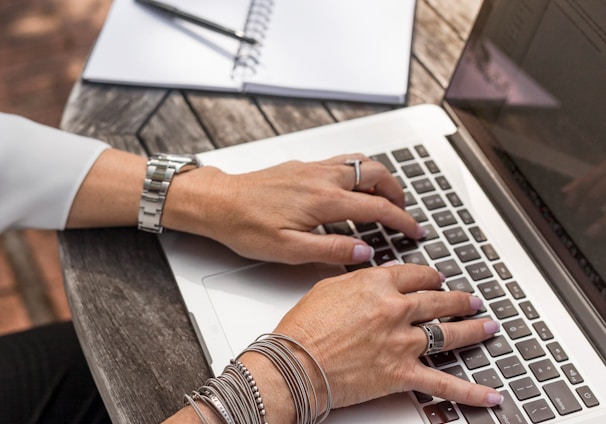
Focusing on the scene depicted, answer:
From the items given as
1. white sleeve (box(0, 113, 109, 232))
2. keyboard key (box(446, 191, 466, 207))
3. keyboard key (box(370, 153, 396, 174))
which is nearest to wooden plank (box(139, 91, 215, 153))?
white sleeve (box(0, 113, 109, 232))

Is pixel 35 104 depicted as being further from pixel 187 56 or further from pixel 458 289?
pixel 458 289

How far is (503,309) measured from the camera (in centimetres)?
78

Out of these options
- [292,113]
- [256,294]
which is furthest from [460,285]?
[292,113]

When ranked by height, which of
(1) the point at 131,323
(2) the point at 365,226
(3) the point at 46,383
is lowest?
(3) the point at 46,383

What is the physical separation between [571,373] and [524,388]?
0.19 ft

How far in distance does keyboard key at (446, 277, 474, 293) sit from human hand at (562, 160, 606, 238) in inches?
5.6

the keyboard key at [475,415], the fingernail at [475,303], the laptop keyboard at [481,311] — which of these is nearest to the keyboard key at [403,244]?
the laptop keyboard at [481,311]

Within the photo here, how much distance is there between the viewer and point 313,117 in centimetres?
98

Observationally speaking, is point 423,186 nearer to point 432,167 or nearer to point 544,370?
point 432,167

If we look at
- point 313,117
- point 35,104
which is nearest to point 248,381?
point 313,117

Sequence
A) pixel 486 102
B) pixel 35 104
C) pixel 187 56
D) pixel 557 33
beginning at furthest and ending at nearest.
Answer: pixel 35 104 < pixel 187 56 < pixel 486 102 < pixel 557 33

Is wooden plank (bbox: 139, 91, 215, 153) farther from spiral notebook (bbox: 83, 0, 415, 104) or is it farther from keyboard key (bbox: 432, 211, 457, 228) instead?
keyboard key (bbox: 432, 211, 457, 228)

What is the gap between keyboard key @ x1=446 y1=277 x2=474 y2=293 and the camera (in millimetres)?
796

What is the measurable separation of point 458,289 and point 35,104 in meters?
1.56
